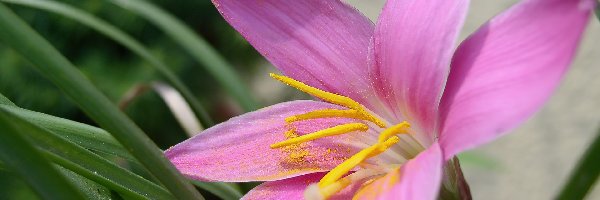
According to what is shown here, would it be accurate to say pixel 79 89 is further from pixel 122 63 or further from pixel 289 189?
pixel 122 63

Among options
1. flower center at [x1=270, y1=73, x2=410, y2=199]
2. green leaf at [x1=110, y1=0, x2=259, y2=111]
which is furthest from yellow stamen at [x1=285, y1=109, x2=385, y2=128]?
green leaf at [x1=110, y1=0, x2=259, y2=111]

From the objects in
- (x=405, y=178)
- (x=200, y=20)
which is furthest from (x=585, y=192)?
(x=200, y=20)

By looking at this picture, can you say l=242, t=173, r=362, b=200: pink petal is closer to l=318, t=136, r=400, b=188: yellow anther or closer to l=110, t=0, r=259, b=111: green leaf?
l=318, t=136, r=400, b=188: yellow anther

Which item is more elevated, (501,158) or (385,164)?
(385,164)

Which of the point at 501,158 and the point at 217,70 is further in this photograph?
the point at 501,158

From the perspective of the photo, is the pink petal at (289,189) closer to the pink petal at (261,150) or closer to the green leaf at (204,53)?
the pink petal at (261,150)

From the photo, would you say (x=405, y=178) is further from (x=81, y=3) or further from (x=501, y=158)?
(x=81, y=3)

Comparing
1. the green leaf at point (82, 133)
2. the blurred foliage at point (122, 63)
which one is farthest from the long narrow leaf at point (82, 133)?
the blurred foliage at point (122, 63)
